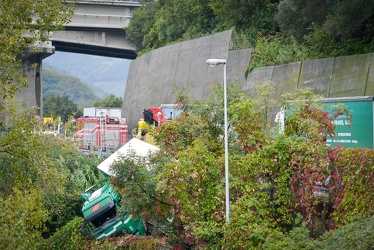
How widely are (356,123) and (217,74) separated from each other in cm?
2420

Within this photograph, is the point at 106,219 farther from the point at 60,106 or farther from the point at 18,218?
the point at 60,106

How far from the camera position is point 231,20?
5550 centimetres

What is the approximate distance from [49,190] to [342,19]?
18.2m

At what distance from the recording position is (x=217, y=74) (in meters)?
51.6

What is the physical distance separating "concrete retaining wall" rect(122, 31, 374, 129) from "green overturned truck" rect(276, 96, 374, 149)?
168 inches

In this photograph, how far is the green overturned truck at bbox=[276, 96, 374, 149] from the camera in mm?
27375

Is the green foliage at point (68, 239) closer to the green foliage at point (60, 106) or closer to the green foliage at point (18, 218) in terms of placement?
the green foliage at point (18, 218)

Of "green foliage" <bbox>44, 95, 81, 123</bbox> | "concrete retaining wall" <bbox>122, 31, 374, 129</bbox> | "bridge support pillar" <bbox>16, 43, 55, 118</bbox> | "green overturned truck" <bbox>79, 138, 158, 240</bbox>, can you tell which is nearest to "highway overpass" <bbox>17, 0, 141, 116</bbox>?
"bridge support pillar" <bbox>16, 43, 55, 118</bbox>

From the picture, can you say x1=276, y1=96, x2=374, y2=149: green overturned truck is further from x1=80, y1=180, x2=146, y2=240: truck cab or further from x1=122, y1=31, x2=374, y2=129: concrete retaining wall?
x1=80, y1=180, x2=146, y2=240: truck cab

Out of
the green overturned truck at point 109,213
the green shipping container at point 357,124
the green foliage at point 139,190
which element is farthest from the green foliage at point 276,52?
the green foliage at point 139,190

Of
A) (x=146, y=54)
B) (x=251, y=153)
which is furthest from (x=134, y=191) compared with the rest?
(x=146, y=54)

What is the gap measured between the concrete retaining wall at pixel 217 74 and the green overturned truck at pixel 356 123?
4267 mm

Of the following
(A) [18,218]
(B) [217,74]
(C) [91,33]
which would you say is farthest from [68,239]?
(C) [91,33]

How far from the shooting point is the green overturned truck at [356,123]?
89.8 feet
